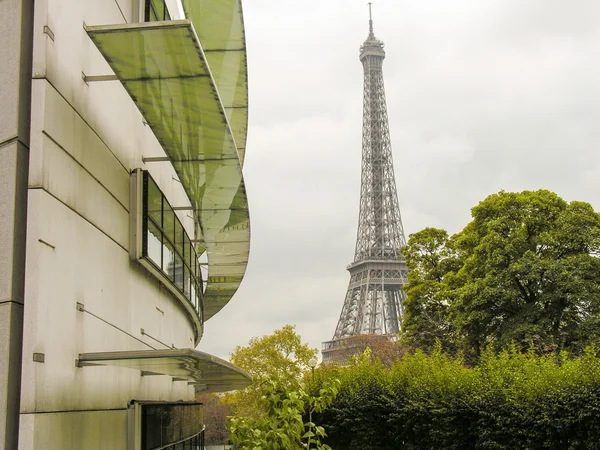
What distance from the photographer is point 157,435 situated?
1007cm

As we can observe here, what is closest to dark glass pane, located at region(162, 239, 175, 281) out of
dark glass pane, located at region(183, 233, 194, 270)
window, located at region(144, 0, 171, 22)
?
dark glass pane, located at region(183, 233, 194, 270)

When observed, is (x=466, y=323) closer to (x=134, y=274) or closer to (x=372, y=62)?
(x=134, y=274)

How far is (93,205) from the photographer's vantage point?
26.0 ft

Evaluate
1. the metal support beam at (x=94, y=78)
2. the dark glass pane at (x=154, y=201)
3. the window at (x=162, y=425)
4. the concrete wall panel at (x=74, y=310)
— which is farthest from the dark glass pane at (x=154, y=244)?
the metal support beam at (x=94, y=78)

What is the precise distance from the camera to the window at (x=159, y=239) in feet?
31.1

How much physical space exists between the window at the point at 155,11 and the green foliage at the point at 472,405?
11.1 m

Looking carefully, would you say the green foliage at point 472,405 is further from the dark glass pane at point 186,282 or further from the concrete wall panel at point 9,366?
the concrete wall panel at point 9,366

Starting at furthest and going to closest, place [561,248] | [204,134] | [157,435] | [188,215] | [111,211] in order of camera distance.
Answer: [561,248]
[188,215]
[157,435]
[204,134]
[111,211]

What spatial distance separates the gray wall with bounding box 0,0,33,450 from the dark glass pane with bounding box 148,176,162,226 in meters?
3.33

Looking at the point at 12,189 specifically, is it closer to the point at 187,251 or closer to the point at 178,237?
the point at 178,237

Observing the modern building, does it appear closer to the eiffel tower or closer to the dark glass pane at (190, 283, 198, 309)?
the dark glass pane at (190, 283, 198, 309)

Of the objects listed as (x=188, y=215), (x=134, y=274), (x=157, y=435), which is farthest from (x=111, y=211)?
(x=188, y=215)

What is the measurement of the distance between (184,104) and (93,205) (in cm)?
153

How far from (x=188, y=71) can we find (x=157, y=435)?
5.04m
